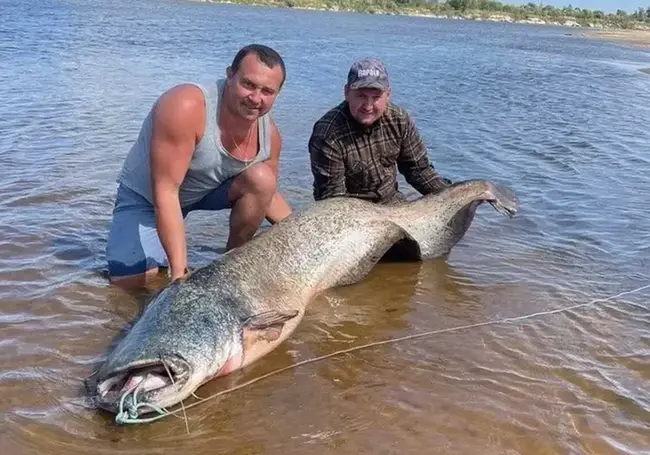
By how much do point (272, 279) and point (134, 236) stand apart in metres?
1.15

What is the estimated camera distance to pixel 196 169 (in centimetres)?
472

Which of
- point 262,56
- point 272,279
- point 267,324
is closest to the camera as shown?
point 267,324

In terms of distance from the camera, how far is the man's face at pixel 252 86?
432 cm

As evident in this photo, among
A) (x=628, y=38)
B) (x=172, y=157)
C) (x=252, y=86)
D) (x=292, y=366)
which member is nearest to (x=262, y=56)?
(x=252, y=86)

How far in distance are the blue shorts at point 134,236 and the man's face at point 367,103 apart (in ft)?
3.83

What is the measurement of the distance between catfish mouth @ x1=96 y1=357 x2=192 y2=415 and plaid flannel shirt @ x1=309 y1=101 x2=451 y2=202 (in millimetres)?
2508

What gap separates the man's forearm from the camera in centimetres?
420

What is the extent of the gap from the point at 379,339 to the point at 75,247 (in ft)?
8.72

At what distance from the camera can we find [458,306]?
4891 mm

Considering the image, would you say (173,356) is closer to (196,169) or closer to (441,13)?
(196,169)

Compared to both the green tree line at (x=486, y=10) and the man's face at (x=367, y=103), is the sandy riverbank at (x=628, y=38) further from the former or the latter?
the man's face at (x=367, y=103)

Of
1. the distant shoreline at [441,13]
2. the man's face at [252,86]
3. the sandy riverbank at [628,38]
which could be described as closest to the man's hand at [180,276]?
the man's face at [252,86]

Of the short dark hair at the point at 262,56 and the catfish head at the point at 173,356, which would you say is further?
the short dark hair at the point at 262,56

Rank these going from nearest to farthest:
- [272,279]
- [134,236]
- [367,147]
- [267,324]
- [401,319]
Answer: [267,324] < [272,279] < [401,319] < [134,236] < [367,147]
